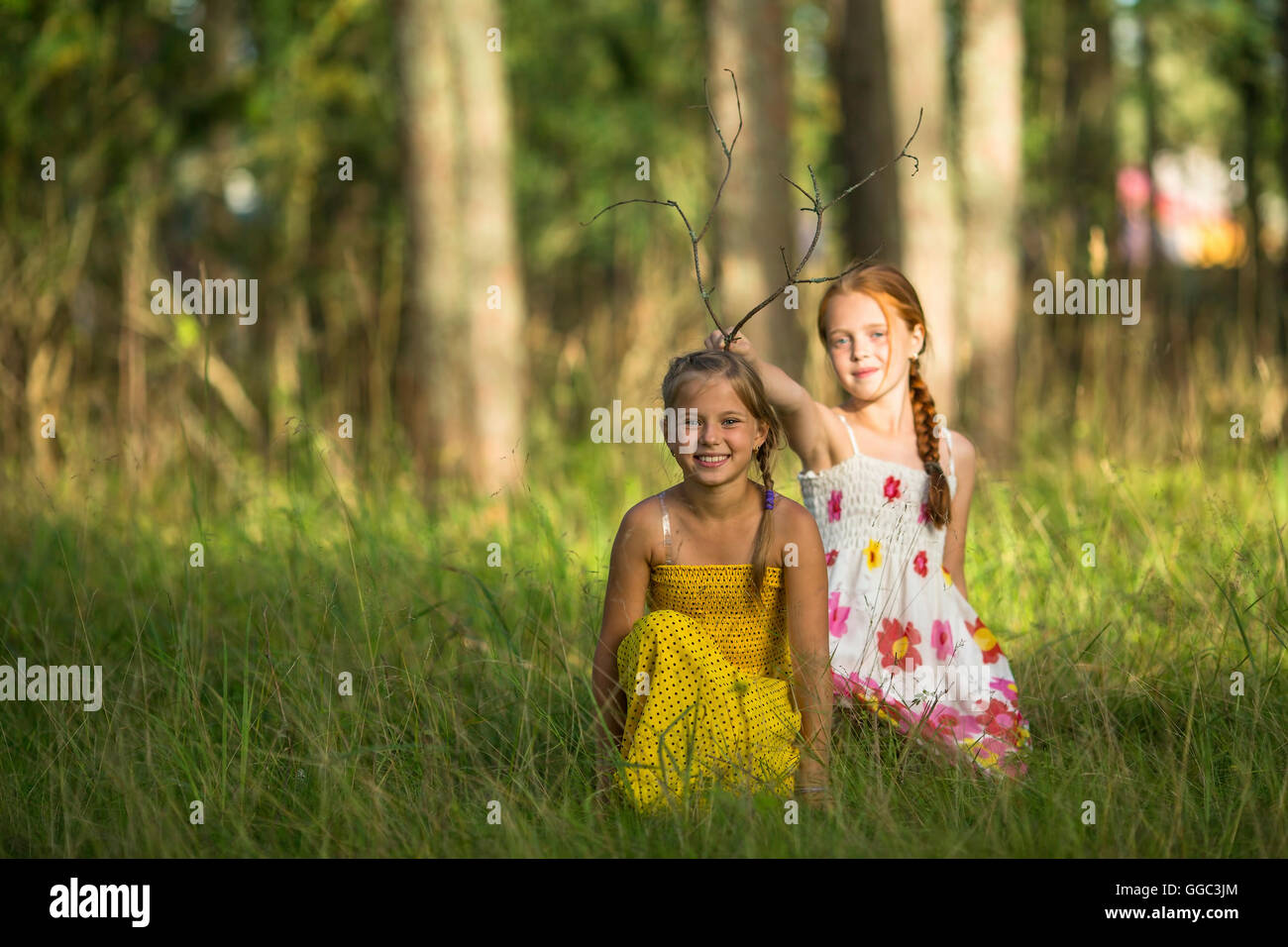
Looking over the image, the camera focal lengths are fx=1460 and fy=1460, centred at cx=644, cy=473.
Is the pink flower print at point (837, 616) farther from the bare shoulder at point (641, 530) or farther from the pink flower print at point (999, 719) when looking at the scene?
the bare shoulder at point (641, 530)

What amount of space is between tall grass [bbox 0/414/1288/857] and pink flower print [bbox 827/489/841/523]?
1.81 feet

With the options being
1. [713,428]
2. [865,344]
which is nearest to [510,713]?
[713,428]

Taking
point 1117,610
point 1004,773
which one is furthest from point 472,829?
point 1117,610

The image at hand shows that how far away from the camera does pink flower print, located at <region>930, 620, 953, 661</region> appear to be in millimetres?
3533

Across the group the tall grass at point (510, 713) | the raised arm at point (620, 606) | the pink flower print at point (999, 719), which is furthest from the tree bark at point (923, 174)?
the raised arm at point (620, 606)

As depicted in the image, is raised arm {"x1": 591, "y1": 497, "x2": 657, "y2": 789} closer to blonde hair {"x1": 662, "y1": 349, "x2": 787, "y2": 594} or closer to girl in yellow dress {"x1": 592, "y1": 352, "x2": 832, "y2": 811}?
girl in yellow dress {"x1": 592, "y1": 352, "x2": 832, "y2": 811}

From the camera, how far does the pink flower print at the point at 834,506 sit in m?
3.65

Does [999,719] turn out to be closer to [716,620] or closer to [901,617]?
[901,617]

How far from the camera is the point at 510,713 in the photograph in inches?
134

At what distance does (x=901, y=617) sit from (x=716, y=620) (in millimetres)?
635

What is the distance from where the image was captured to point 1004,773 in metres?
3.00

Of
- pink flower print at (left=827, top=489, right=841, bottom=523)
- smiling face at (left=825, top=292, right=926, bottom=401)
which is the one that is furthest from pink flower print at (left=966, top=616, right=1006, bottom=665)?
smiling face at (left=825, top=292, right=926, bottom=401)

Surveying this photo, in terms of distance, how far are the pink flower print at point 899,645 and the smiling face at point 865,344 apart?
1.89 ft

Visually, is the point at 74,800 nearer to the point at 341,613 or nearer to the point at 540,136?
the point at 341,613
